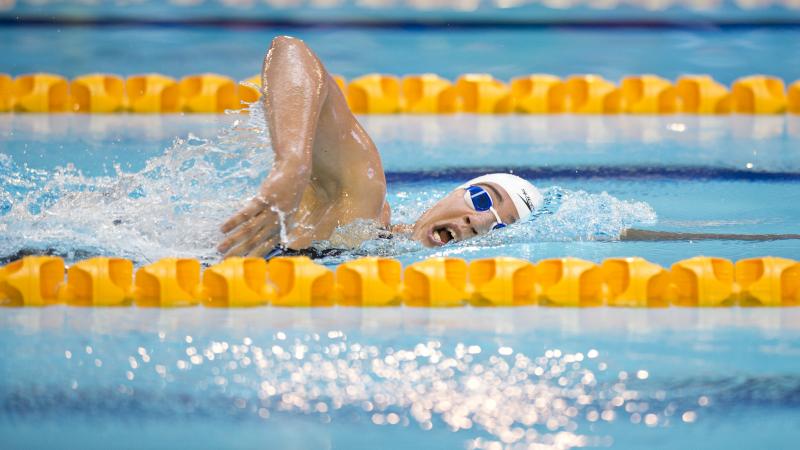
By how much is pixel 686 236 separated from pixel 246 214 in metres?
1.47

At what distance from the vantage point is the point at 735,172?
4016 mm

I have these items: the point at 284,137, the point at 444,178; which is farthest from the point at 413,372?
the point at 444,178

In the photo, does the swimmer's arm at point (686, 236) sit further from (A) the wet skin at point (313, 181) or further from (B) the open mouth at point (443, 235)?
(B) the open mouth at point (443, 235)

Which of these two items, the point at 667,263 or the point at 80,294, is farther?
the point at 667,263

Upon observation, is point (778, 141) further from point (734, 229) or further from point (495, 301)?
point (495, 301)

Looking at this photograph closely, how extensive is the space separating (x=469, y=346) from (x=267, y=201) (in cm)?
50

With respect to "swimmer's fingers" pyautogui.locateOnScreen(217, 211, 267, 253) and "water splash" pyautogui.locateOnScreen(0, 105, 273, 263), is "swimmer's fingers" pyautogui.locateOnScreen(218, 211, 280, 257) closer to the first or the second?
"swimmer's fingers" pyautogui.locateOnScreen(217, 211, 267, 253)

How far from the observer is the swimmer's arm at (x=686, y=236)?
3.18 meters

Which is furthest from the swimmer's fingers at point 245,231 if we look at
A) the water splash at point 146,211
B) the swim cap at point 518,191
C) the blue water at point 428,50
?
the blue water at point 428,50

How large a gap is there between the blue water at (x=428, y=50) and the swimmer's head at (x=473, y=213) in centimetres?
246

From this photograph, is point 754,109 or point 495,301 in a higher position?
point 754,109

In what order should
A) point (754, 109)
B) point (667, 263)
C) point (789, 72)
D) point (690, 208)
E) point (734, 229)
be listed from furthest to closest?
point (789, 72) < point (754, 109) < point (690, 208) < point (734, 229) < point (667, 263)

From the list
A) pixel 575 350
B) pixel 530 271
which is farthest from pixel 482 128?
pixel 575 350

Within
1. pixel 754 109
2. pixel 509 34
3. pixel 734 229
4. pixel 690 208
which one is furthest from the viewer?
pixel 509 34
